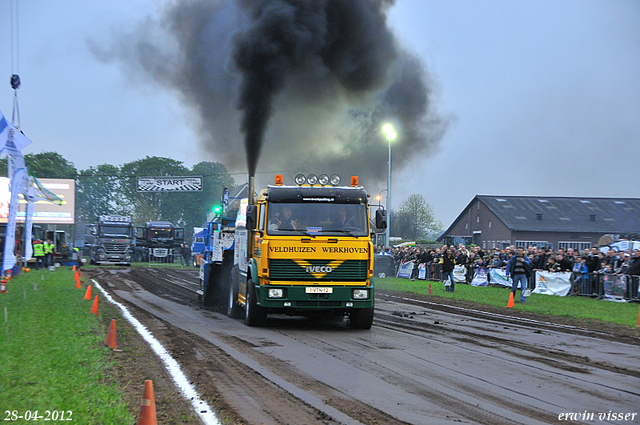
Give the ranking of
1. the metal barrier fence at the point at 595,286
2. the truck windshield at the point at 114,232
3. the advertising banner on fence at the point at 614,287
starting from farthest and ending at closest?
1. the truck windshield at the point at 114,232
2. the advertising banner on fence at the point at 614,287
3. the metal barrier fence at the point at 595,286

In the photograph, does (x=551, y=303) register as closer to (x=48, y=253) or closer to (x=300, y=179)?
(x=300, y=179)

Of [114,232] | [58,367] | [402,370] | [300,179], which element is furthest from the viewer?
[114,232]

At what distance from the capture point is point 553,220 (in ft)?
204

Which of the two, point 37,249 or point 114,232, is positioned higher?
point 114,232

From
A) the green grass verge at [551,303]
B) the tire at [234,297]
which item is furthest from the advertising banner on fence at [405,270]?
the tire at [234,297]

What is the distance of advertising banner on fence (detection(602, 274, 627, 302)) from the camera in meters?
20.8

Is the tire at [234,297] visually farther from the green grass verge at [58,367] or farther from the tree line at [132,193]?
the tree line at [132,193]

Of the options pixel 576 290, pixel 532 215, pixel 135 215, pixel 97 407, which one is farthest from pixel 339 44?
pixel 135 215

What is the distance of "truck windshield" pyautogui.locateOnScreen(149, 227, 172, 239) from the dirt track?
4422cm

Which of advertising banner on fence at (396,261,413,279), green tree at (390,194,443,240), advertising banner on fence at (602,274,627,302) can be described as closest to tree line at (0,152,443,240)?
green tree at (390,194,443,240)

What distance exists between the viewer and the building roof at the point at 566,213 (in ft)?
201

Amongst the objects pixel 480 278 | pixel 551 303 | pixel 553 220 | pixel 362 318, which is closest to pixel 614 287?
pixel 551 303

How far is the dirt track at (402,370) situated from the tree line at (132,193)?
7223 centimetres

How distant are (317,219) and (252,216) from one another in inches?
58.9
